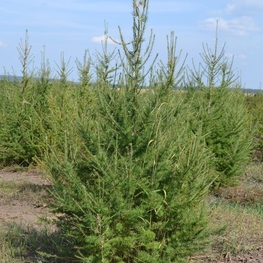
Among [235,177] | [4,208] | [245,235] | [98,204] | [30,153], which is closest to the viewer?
[98,204]

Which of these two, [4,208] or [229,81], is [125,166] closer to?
[4,208]

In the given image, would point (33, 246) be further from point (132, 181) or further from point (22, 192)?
point (22, 192)

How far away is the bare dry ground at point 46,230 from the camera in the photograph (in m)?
6.37

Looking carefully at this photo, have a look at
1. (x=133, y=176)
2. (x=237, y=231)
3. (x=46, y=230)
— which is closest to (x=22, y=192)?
(x=46, y=230)

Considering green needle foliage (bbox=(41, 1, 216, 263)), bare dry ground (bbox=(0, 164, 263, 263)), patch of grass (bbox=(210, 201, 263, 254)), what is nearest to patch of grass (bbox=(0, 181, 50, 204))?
bare dry ground (bbox=(0, 164, 263, 263))

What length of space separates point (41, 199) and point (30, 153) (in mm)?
4722

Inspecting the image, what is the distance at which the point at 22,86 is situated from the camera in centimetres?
1512

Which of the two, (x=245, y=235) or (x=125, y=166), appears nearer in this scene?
(x=125, y=166)

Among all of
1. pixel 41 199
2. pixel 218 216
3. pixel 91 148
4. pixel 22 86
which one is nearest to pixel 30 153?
pixel 22 86

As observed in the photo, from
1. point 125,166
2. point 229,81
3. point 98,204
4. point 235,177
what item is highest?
point 229,81

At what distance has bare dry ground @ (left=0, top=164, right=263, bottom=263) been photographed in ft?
20.9

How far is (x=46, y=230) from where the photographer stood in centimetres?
689

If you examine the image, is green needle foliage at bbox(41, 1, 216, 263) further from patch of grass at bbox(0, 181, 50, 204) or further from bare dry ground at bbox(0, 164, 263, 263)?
patch of grass at bbox(0, 181, 50, 204)

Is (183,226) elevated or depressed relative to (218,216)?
elevated
